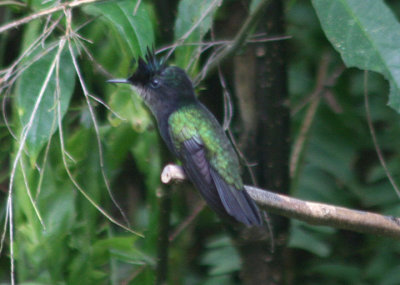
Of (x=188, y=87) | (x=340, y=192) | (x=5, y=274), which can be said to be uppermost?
(x=188, y=87)

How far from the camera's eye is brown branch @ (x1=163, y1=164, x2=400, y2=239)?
6.55ft

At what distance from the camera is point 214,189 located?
232 cm

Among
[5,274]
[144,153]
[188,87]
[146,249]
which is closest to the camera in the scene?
[188,87]

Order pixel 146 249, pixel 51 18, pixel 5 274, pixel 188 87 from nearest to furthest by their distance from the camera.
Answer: pixel 51 18, pixel 188 87, pixel 146 249, pixel 5 274

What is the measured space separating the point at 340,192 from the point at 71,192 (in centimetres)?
129

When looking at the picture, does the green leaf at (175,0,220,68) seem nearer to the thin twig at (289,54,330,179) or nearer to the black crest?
the black crest

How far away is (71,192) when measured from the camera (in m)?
2.48

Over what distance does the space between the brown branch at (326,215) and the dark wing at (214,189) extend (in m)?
0.05

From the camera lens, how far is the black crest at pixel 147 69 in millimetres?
2516

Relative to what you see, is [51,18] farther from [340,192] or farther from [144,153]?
[340,192]

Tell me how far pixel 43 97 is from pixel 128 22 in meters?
0.35

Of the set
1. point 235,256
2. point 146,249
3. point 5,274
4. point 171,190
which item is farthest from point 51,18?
point 5,274

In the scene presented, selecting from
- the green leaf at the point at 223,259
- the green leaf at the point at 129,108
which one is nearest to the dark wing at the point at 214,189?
the green leaf at the point at 129,108

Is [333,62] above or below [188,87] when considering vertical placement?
below
